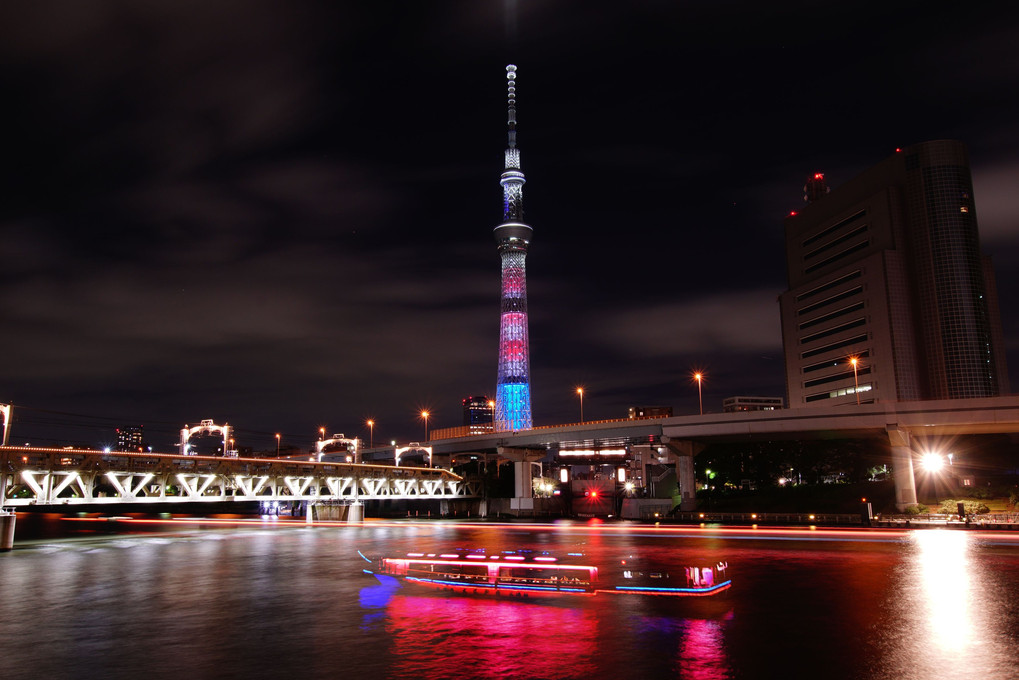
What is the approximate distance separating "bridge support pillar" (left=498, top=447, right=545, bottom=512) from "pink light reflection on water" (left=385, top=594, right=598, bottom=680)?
109539 millimetres

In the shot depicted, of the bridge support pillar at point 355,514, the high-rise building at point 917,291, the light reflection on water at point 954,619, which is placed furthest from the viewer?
the high-rise building at point 917,291

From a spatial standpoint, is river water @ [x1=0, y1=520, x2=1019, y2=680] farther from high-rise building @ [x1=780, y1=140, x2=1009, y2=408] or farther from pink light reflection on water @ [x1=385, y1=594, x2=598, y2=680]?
high-rise building @ [x1=780, y1=140, x2=1009, y2=408]

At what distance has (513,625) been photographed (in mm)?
23484

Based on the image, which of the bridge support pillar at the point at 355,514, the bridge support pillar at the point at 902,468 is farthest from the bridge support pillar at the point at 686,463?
the bridge support pillar at the point at 355,514

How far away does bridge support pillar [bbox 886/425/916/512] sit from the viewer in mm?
79981

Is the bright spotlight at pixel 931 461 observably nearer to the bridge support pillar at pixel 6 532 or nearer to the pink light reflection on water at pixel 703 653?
the pink light reflection on water at pixel 703 653

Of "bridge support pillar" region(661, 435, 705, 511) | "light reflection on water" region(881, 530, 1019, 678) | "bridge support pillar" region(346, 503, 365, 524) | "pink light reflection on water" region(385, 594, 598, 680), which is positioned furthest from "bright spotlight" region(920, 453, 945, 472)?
"pink light reflection on water" region(385, 594, 598, 680)

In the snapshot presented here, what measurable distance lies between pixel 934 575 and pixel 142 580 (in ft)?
137

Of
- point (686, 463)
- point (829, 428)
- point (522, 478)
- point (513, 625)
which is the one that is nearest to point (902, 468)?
point (829, 428)

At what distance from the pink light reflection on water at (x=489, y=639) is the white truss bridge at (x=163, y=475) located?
4238 centimetres

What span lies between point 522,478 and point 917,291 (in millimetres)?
108831

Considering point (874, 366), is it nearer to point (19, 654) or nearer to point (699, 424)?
point (699, 424)

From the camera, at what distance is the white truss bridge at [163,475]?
60219 millimetres

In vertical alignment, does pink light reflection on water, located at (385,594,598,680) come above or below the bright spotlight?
below
